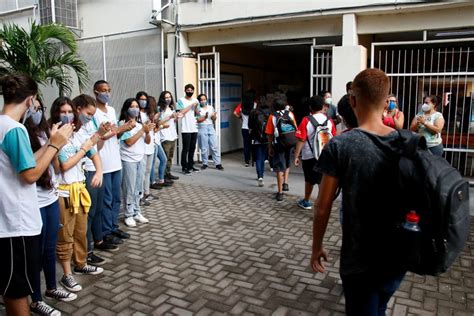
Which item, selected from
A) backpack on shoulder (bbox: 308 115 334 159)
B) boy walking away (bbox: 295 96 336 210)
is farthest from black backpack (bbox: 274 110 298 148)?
backpack on shoulder (bbox: 308 115 334 159)

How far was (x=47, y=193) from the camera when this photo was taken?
3.15 m

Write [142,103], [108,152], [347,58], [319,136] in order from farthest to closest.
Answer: [347,58], [142,103], [319,136], [108,152]

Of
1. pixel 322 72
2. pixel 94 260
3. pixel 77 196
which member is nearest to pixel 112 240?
pixel 94 260

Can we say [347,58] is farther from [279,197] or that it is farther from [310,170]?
[279,197]

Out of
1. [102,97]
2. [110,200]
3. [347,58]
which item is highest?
[347,58]

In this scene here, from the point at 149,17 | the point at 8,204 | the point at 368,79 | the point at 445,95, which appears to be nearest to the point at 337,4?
the point at 445,95

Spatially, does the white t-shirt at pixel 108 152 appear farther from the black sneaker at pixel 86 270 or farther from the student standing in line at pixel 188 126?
the student standing in line at pixel 188 126

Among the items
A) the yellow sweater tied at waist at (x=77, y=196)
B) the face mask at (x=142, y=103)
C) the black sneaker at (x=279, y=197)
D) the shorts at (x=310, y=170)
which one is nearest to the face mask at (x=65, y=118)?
the yellow sweater tied at waist at (x=77, y=196)

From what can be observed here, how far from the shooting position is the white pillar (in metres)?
7.63

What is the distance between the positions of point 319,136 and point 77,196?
3.29 metres

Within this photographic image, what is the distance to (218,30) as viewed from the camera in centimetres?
926

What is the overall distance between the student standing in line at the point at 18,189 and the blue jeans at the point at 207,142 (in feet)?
21.1

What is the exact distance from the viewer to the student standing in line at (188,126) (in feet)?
28.1

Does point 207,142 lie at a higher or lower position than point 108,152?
lower
